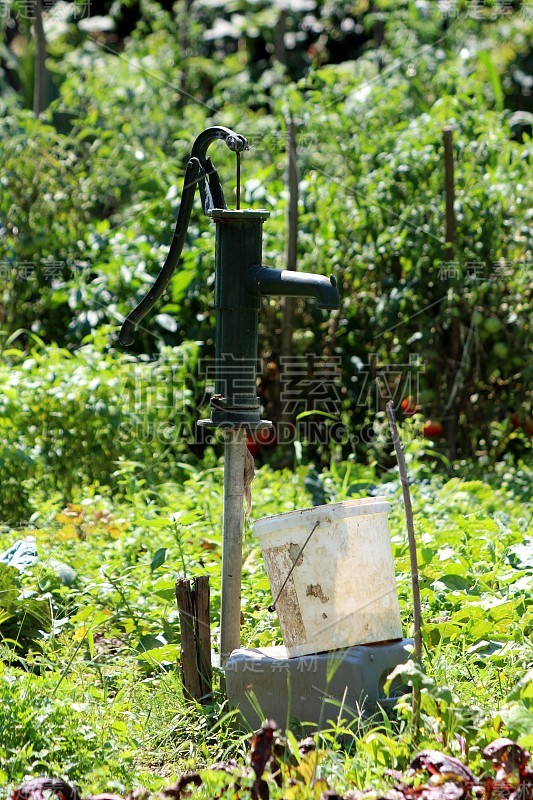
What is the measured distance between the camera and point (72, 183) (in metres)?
5.95

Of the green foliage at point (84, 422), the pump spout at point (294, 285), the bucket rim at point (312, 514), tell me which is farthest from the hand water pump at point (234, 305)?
the green foliage at point (84, 422)

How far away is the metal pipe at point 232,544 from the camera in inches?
104

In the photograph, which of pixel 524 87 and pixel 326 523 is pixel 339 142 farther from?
pixel 524 87

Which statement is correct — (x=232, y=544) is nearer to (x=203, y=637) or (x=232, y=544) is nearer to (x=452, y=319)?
(x=203, y=637)

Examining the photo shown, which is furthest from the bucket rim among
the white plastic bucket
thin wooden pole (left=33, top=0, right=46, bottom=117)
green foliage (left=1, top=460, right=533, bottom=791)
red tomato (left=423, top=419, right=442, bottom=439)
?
thin wooden pole (left=33, top=0, right=46, bottom=117)

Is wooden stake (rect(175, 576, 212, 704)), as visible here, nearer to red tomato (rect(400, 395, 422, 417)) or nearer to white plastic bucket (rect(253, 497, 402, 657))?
white plastic bucket (rect(253, 497, 402, 657))

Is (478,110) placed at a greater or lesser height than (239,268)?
greater

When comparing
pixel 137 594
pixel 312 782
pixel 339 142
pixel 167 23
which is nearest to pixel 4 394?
pixel 137 594

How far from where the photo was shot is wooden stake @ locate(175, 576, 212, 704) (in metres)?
2.54

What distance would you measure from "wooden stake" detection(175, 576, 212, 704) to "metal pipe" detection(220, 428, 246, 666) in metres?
0.07

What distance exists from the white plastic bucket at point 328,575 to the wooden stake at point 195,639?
22 cm

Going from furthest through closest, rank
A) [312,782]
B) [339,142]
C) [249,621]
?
[339,142]
[249,621]
[312,782]

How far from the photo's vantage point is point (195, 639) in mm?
2541

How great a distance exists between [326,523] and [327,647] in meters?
0.32
